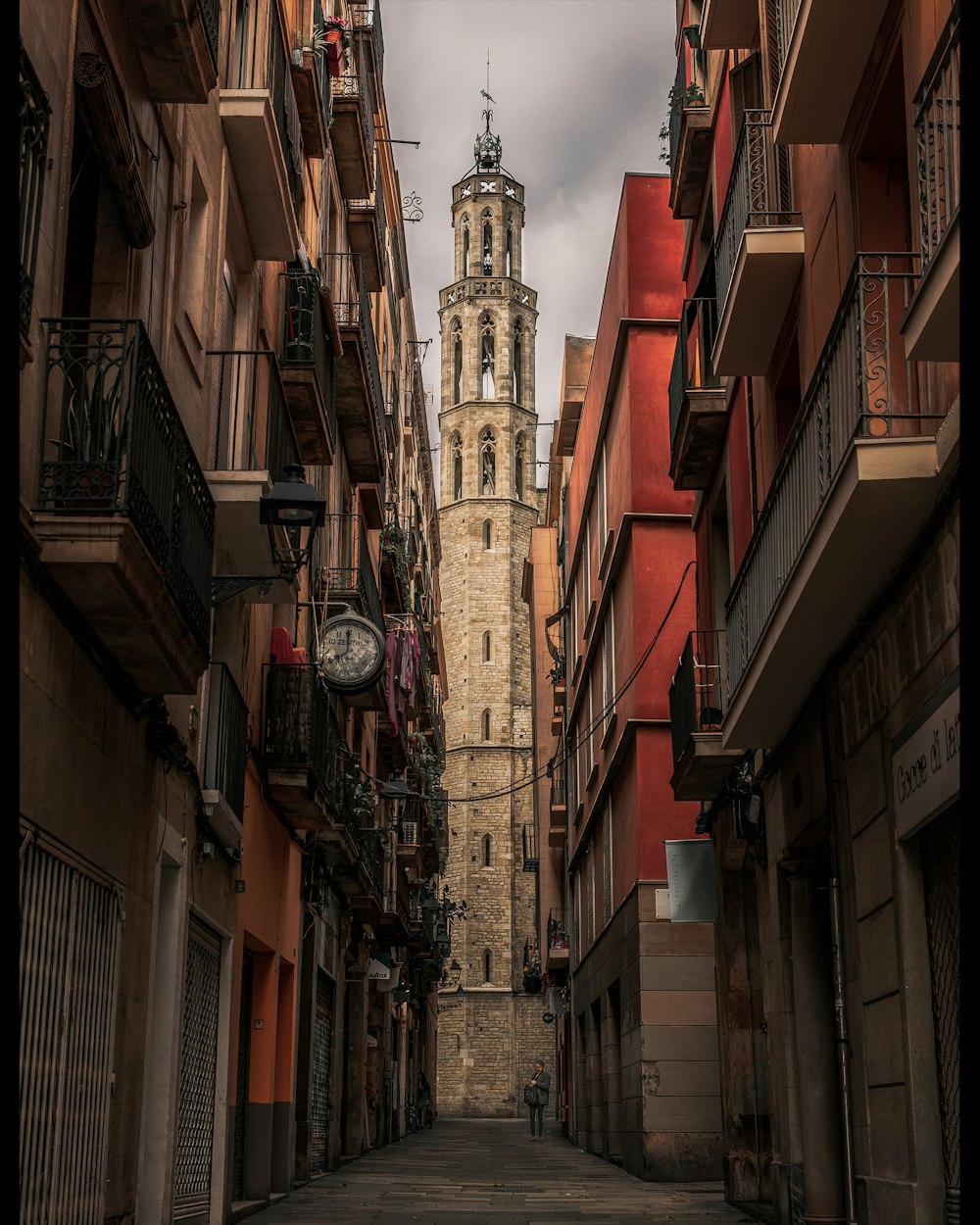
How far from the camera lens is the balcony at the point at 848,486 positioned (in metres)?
7.80

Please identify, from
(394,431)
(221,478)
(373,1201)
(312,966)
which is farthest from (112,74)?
(394,431)

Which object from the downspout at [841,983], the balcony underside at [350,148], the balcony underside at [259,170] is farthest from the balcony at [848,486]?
the balcony underside at [350,148]

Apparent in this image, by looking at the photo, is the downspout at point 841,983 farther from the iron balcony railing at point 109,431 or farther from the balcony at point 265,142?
the balcony at point 265,142

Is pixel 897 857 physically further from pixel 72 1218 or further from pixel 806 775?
pixel 72 1218

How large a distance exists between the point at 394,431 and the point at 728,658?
20428mm

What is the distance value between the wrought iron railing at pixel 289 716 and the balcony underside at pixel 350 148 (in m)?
7.83

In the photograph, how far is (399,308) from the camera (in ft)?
116

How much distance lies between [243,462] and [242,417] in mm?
365

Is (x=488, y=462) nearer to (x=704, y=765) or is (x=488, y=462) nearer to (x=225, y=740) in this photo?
(x=704, y=765)

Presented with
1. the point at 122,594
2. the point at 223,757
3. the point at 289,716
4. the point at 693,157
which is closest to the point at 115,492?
the point at 122,594

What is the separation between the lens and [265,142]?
1214 cm

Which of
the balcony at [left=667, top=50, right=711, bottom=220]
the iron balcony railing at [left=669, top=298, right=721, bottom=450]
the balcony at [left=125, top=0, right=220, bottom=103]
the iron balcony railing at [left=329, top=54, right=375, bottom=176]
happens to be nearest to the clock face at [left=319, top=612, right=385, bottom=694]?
the iron balcony railing at [left=669, top=298, right=721, bottom=450]

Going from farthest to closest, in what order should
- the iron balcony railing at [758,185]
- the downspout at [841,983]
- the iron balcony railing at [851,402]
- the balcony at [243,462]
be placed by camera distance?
1. the iron balcony railing at [758,185]
2. the balcony at [243,462]
3. the downspout at [841,983]
4. the iron balcony railing at [851,402]

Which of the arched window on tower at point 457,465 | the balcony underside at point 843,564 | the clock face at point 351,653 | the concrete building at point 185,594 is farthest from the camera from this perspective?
the arched window on tower at point 457,465
